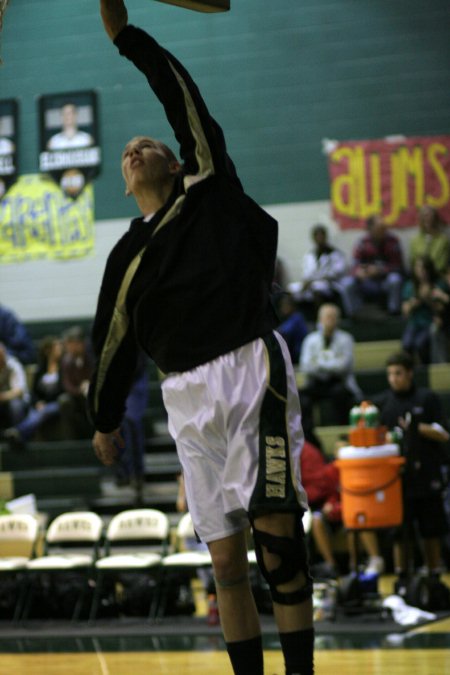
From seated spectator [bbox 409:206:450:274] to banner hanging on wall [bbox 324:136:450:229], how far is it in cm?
52

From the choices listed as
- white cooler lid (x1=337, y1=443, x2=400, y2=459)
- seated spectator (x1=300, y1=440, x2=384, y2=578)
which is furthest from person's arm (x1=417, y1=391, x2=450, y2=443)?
seated spectator (x1=300, y1=440, x2=384, y2=578)

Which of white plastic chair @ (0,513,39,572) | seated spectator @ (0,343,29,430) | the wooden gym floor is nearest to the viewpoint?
the wooden gym floor

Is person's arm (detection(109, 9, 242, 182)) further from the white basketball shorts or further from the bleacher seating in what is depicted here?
the bleacher seating

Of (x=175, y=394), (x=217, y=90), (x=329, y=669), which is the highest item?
(x=217, y=90)

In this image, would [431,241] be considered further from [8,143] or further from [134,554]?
[134,554]

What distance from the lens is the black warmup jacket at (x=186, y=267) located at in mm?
3180

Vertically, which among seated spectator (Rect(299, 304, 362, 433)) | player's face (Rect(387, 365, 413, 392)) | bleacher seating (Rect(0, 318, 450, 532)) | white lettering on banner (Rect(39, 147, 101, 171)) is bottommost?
bleacher seating (Rect(0, 318, 450, 532))

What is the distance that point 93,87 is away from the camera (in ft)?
49.5

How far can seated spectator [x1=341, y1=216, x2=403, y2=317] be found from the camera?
13273 millimetres

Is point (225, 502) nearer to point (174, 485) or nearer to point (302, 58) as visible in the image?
point (174, 485)

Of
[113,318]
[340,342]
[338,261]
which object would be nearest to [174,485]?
[340,342]

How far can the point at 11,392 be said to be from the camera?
12.5 m

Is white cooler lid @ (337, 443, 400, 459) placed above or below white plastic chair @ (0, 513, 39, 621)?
above

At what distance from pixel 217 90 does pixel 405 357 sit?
728 centimetres
